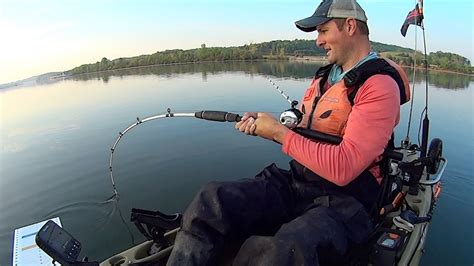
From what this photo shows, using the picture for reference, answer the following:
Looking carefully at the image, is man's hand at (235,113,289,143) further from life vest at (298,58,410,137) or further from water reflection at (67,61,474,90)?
water reflection at (67,61,474,90)

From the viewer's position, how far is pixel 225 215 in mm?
2383

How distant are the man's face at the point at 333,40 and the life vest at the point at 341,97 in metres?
0.22

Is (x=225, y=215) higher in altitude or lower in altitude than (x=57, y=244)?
higher

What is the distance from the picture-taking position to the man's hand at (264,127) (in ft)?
8.27

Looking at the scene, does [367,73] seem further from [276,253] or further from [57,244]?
[57,244]

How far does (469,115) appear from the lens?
13.2 metres

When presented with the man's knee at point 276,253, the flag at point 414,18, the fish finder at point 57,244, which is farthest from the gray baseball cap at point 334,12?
the flag at point 414,18

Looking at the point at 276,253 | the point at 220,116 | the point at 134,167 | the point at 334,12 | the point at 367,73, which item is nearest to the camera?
the point at 276,253

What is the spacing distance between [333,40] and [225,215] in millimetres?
1625

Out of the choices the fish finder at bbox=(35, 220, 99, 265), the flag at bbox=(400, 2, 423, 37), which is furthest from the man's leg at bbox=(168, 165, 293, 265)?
the flag at bbox=(400, 2, 423, 37)

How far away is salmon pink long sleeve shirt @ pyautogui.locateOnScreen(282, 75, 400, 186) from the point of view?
2309 mm

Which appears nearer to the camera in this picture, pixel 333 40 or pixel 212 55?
pixel 333 40

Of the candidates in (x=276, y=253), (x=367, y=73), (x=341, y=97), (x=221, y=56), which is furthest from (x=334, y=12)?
(x=221, y=56)

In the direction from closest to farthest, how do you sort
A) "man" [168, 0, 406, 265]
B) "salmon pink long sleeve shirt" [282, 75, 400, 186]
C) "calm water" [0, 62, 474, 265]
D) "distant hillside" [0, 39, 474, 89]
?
"man" [168, 0, 406, 265] < "salmon pink long sleeve shirt" [282, 75, 400, 186] < "calm water" [0, 62, 474, 265] < "distant hillside" [0, 39, 474, 89]
